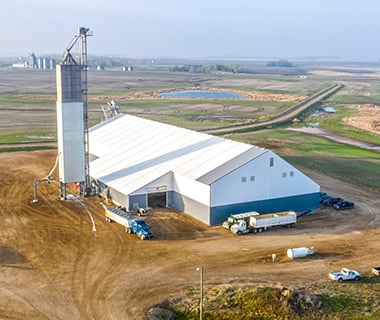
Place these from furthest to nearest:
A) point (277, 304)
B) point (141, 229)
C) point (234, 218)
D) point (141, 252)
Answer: point (234, 218) → point (141, 229) → point (141, 252) → point (277, 304)

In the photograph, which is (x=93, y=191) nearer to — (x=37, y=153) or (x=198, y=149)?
(x=198, y=149)

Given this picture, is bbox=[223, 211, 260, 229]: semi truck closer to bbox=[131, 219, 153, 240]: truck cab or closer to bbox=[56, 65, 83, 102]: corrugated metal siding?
bbox=[131, 219, 153, 240]: truck cab

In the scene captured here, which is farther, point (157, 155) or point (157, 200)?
point (157, 155)

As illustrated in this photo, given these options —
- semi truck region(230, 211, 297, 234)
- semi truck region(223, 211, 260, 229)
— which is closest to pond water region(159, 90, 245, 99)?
semi truck region(230, 211, 297, 234)

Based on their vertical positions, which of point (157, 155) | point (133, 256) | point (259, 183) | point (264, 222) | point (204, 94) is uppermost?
point (204, 94)

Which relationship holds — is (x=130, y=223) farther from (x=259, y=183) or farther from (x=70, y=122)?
(x=70, y=122)

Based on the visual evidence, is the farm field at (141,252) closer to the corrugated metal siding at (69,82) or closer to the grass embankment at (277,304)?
the grass embankment at (277,304)

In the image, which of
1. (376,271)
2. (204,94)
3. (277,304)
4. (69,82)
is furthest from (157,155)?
(204,94)
